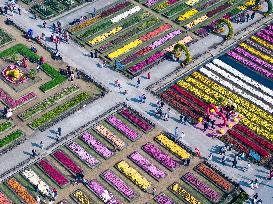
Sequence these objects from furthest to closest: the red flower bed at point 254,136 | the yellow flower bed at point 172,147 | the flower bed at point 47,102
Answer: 1. the flower bed at point 47,102
2. the red flower bed at point 254,136
3. the yellow flower bed at point 172,147

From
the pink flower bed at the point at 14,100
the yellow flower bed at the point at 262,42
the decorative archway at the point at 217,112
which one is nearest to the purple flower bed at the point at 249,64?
the yellow flower bed at the point at 262,42

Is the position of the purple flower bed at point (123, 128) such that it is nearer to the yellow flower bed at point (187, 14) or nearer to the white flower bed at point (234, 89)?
the white flower bed at point (234, 89)

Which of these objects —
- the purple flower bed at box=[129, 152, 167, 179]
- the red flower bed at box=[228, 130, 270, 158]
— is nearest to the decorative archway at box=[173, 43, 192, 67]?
the red flower bed at box=[228, 130, 270, 158]

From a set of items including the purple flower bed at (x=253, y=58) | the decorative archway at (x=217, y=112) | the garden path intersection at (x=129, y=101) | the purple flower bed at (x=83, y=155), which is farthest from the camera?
the purple flower bed at (x=253, y=58)

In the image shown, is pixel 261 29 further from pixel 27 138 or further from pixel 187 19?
pixel 27 138

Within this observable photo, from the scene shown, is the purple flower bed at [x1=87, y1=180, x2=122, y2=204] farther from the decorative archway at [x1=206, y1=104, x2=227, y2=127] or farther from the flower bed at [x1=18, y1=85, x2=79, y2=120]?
the decorative archway at [x1=206, y1=104, x2=227, y2=127]

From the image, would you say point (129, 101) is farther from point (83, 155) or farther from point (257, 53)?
point (257, 53)

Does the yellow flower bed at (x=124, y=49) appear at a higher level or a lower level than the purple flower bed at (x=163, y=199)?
higher
